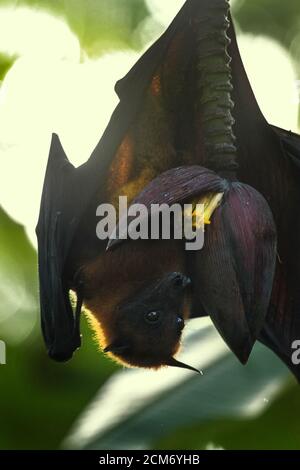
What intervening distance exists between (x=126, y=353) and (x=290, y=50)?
906 millimetres

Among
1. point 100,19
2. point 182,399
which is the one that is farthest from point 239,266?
point 100,19

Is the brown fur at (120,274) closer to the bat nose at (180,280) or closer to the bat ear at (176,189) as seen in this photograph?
the bat nose at (180,280)

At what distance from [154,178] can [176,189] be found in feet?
0.48

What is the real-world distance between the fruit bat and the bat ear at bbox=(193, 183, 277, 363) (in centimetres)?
2

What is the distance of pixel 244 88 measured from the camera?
3006 millimetres

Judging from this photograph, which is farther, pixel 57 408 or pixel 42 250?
pixel 57 408

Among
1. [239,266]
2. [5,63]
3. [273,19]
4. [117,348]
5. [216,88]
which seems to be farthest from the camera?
[273,19]

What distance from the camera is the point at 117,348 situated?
9.69 feet

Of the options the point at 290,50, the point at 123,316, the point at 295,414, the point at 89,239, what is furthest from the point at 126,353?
the point at 290,50

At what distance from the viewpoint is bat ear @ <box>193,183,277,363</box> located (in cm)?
275

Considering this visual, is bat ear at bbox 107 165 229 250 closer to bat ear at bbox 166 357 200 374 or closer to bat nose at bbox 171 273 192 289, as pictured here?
bat nose at bbox 171 273 192 289

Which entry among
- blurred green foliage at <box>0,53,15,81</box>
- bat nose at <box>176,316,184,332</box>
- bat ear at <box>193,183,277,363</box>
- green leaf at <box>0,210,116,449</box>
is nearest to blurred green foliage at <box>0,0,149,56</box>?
blurred green foliage at <box>0,53,15,81</box>

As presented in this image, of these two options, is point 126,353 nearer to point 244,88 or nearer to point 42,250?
point 42,250

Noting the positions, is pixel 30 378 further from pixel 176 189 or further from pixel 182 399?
pixel 176 189
